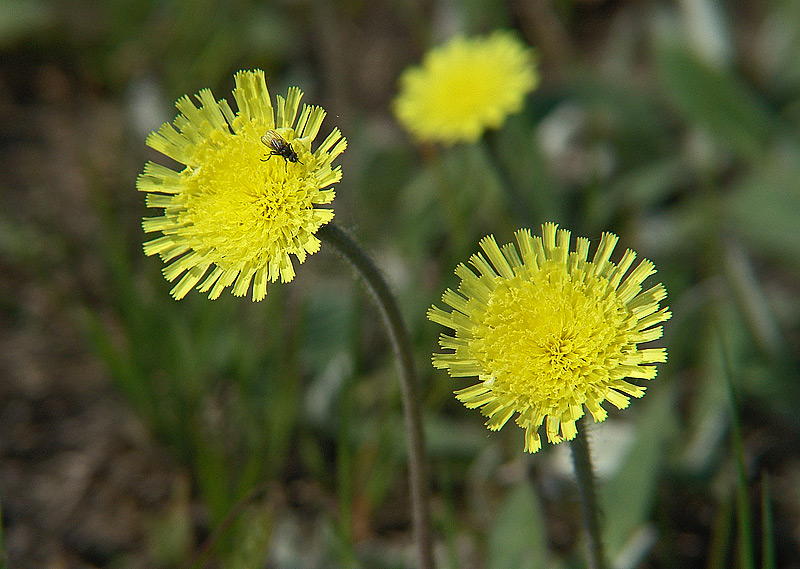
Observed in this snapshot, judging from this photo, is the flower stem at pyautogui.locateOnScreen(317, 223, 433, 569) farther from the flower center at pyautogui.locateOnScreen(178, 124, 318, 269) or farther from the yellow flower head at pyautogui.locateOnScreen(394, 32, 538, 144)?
the yellow flower head at pyautogui.locateOnScreen(394, 32, 538, 144)

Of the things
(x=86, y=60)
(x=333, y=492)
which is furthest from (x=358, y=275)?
(x=86, y=60)

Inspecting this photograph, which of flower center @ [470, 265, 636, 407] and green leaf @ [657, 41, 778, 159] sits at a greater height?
green leaf @ [657, 41, 778, 159]

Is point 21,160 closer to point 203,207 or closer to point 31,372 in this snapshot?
point 31,372

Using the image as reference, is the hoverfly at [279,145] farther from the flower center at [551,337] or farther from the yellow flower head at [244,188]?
the flower center at [551,337]

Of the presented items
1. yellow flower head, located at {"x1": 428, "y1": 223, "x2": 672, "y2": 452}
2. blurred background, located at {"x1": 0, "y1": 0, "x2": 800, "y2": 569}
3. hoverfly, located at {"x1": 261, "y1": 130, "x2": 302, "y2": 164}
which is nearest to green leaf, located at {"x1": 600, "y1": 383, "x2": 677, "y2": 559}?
blurred background, located at {"x1": 0, "y1": 0, "x2": 800, "y2": 569}

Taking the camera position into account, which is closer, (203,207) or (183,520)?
(203,207)
